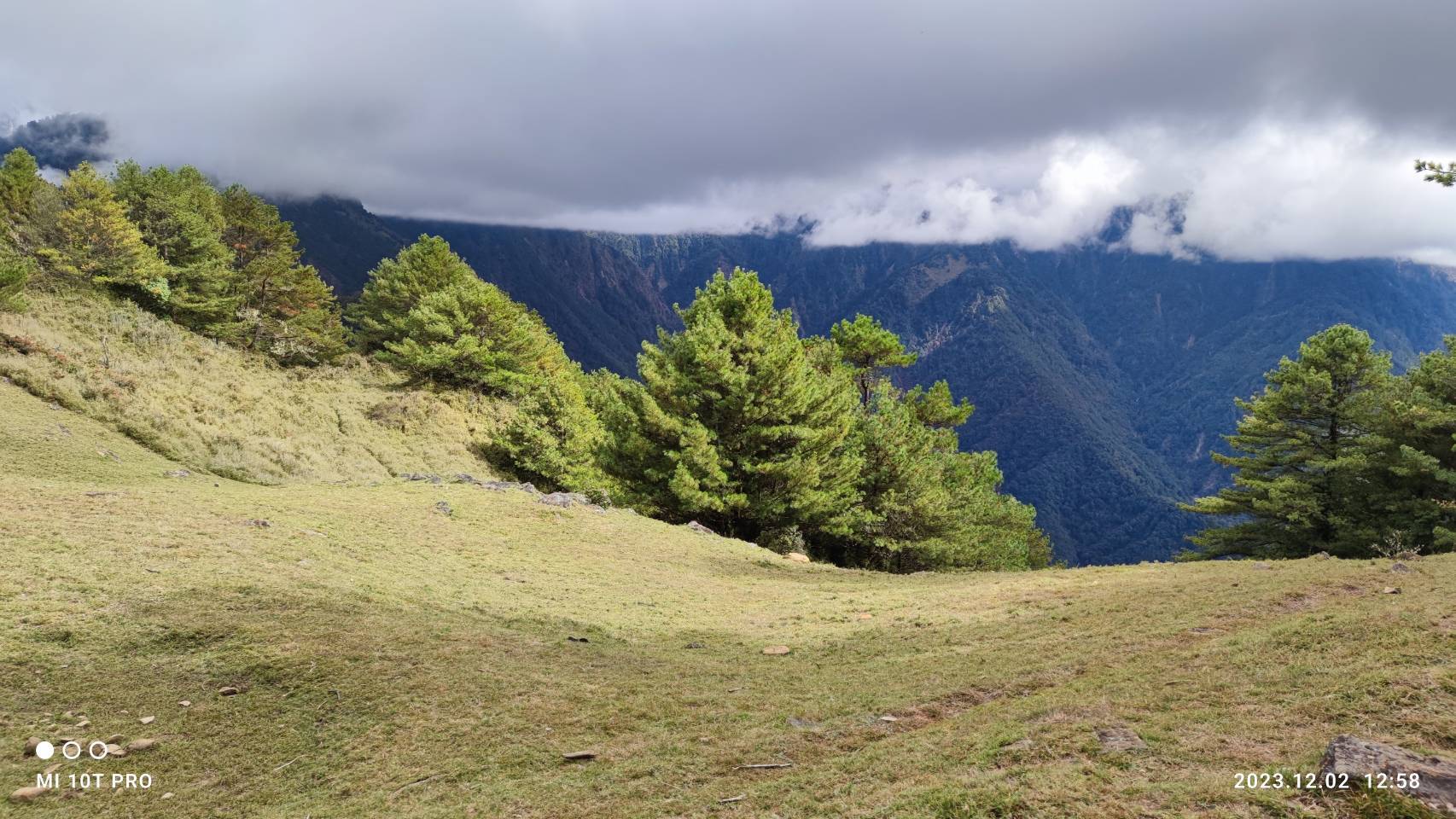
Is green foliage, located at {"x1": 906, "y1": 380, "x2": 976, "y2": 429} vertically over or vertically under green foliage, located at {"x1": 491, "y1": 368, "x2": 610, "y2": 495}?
over

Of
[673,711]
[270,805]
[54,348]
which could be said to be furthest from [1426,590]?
[54,348]

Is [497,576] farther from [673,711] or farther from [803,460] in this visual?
[803,460]

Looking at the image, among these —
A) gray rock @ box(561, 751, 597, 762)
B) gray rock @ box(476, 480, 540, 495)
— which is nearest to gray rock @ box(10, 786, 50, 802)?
gray rock @ box(561, 751, 597, 762)

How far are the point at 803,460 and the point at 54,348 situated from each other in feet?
89.3

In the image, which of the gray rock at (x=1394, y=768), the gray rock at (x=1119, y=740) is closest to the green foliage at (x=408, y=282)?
the gray rock at (x=1119, y=740)

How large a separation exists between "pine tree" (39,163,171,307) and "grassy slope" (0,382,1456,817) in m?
32.6

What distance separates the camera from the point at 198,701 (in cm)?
600

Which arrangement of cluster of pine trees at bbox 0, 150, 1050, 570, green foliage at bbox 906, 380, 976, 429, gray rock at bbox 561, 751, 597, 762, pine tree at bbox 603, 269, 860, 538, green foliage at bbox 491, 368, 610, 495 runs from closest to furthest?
gray rock at bbox 561, 751, 597, 762 < pine tree at bbox 603, 269, 860, 538 < cluster of pine trees at bbox 0, 150, 1050, 570 < green foliage at bbox 491, 368, 610, 495 < green foliage at bbox 906, 380, 976, 429

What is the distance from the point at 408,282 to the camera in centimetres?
4688

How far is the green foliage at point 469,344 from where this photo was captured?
4019 centimetres

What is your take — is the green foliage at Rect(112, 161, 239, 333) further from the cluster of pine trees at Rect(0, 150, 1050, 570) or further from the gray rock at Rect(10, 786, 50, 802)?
the gray rock at Rect(10, 786, 50, 802)

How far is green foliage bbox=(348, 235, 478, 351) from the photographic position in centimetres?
4653

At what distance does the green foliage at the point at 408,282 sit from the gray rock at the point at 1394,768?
1861 inches

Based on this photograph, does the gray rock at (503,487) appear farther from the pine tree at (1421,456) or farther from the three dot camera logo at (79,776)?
the pine tree at (1421,456)
